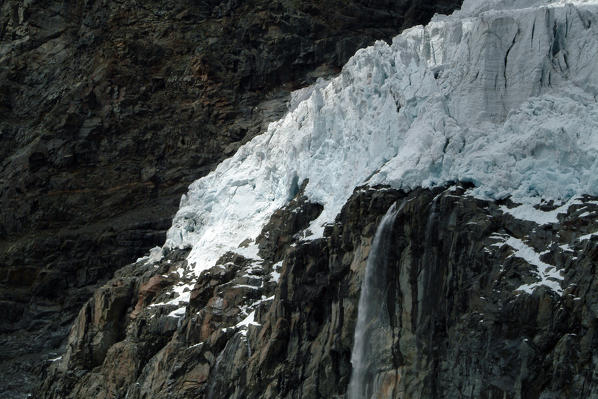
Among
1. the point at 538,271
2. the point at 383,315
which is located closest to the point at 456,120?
the point at 383,315

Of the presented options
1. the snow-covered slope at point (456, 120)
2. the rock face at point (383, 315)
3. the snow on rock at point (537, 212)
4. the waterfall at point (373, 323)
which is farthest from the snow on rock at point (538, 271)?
the waterfall at point (373, 323)

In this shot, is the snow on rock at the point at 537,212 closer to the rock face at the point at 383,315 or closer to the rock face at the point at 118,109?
the rock face at the point at 383,315

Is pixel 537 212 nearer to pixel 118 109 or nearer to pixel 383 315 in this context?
pixel 383 315

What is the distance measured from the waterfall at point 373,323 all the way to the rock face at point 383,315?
0.11 meters

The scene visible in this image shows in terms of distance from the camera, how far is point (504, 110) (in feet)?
121

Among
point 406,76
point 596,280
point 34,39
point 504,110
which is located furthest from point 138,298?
point 34,39

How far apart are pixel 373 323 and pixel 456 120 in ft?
28.5

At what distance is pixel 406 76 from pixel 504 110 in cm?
567

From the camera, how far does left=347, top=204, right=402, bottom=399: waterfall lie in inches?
1358

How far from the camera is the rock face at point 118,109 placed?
63.2m

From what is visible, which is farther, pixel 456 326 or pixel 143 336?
pixel 143 336

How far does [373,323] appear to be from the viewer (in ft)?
115

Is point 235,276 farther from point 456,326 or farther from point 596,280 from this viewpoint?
point 596,280

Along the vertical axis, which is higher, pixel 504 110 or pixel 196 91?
pixel 196 91
